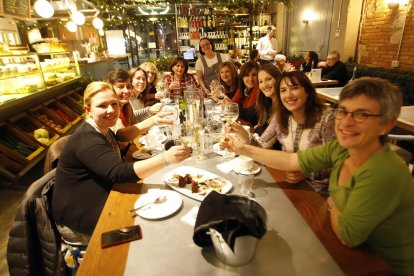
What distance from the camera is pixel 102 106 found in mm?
1610

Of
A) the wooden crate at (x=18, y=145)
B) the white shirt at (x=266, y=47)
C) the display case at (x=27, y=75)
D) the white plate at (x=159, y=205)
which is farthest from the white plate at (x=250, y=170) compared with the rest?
the white shirt at (x=266, y=47)

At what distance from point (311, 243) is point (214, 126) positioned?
1209 millimetres

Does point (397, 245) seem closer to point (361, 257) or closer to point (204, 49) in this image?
point (361, 257)

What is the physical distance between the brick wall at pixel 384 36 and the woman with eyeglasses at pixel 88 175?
5.76 metres

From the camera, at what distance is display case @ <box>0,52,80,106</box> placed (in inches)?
150

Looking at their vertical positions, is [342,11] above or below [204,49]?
above

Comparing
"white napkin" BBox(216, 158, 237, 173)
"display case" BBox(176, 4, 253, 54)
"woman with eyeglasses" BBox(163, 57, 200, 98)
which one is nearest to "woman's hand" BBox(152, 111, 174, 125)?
"white napkin" BBox(216, 158, 237, 173)

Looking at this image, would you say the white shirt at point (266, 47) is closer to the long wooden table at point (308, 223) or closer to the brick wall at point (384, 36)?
the brick wall at point (384, 36)

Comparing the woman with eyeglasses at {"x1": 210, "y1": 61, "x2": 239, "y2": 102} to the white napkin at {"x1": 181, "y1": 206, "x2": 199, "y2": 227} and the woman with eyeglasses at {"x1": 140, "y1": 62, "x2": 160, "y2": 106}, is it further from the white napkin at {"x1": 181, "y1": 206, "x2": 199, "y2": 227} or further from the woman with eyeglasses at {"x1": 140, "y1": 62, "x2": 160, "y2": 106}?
the white napkin at {"x1": 181, "y1": 206, "x2": 199, "y2": 227}

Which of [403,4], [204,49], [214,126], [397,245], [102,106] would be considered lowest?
[397,245]

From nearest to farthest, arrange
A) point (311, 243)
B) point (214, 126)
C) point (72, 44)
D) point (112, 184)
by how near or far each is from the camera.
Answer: point (311, 243)
point (112, 184)
point (214, 126)
point (72, 44)

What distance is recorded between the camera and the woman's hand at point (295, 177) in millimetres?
1423

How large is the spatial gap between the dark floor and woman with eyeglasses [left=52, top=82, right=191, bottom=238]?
1270mm

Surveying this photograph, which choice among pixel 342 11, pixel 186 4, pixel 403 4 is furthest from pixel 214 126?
pixel 186 4
